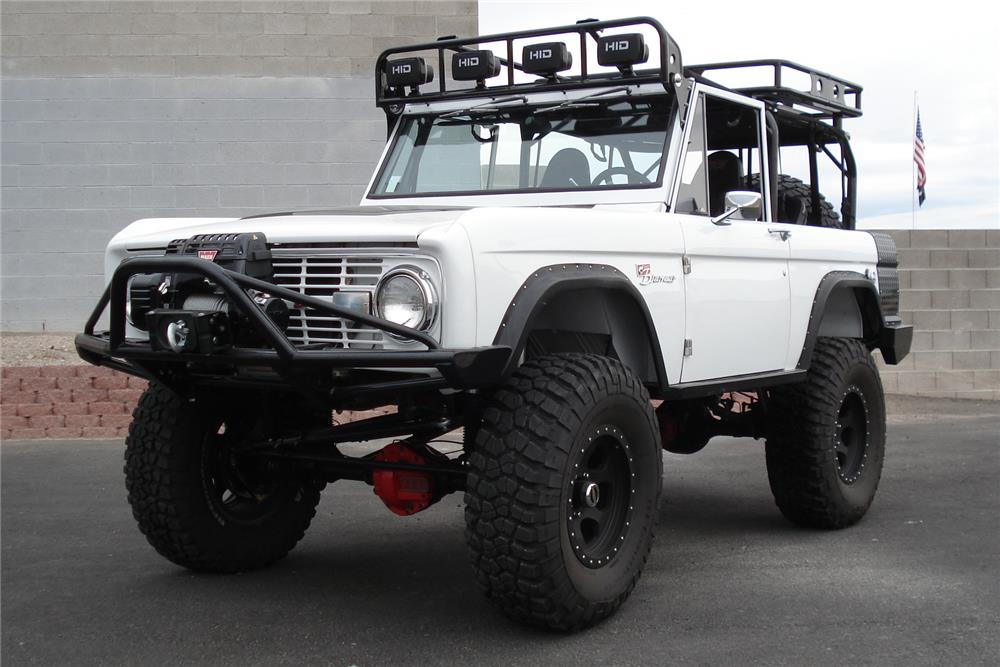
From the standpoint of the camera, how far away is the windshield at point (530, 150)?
5523 millimetres

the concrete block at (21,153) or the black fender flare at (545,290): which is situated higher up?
the concrete block at (21,153)

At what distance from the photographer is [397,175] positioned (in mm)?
Result: 6117

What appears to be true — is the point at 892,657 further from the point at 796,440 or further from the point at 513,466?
the point at 796,440

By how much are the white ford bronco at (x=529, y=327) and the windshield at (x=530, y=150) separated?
0.6 inches

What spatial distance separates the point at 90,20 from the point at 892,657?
12.1 metres

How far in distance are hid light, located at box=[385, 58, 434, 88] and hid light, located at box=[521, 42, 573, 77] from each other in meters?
0.74

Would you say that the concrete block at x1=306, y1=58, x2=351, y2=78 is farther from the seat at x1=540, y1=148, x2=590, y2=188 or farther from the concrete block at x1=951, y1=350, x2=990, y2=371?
the seat at x1=540, y1=148, x2=590, y2=188

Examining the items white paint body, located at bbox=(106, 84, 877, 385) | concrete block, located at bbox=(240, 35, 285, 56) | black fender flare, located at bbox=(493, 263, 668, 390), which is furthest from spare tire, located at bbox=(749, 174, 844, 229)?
concrete block, located at bbox=(240, 35, 285, 56)

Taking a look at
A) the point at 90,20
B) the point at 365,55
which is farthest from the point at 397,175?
the point at 90,20

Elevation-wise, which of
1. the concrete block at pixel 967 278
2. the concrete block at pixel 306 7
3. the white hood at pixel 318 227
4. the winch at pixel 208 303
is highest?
the concrete block at pixel 306 7


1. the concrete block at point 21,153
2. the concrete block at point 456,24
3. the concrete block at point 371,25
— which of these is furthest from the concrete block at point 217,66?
the concrete block at point 456,24

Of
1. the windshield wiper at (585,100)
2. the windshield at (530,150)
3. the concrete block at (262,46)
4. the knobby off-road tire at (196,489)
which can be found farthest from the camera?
the concrete block at (262,46)

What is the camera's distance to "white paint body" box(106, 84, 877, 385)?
403cm

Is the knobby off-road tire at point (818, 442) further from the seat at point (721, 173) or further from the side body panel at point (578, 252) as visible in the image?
the side body panel at point (578, 252)
